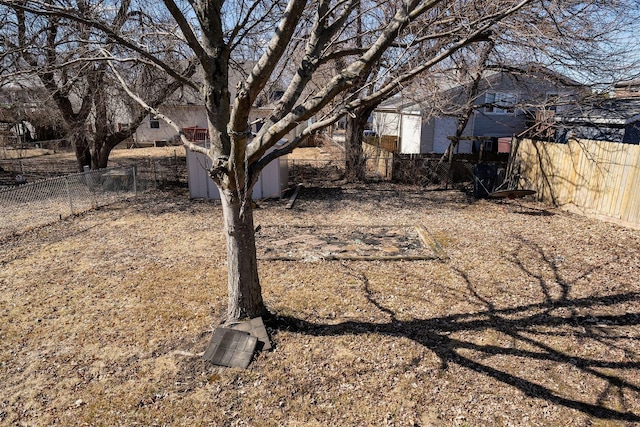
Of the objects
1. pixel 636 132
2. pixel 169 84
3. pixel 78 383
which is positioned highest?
pixel 169 84

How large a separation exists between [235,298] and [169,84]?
908 centimetres

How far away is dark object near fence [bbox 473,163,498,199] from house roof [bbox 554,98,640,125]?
2313 millimetres

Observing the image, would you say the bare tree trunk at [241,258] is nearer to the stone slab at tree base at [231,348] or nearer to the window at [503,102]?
the stone slab at tree base at [231,348]

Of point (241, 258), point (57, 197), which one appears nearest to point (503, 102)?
point (241, 258)

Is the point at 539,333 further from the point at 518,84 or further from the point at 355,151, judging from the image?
the point at 355,151

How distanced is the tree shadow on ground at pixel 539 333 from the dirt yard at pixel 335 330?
0.07 ft

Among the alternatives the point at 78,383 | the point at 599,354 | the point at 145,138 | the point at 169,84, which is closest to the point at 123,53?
the point at 169,84

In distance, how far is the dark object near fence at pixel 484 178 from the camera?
1249 cm

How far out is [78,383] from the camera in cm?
386

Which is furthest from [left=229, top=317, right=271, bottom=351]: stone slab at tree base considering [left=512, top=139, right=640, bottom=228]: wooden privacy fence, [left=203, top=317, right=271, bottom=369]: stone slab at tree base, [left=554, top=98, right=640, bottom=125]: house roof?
[left=554, top=98, right=640, bottom=125]: house roof

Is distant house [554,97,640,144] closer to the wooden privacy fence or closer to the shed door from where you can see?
the wooden privacy fence

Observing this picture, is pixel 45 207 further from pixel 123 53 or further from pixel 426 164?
pixel 426 164

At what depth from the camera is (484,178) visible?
12602 millimetres

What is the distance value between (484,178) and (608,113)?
3930 mm
